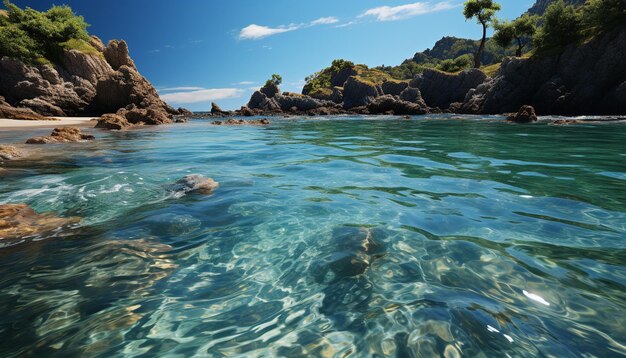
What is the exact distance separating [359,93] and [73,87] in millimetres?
51359

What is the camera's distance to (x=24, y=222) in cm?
411

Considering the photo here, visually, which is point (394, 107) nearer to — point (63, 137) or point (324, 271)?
point (63, 137)

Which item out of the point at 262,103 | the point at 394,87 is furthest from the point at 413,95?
the point at 262,103

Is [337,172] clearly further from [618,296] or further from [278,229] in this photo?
[618,296]

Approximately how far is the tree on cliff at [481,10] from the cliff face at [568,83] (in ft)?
72.9

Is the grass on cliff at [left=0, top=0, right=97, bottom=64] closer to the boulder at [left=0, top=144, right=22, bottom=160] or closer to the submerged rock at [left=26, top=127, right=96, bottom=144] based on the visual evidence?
the submerged rock at [left=26, top=127, right=96, bottom=144]

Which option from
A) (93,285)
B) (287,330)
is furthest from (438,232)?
(93,285)

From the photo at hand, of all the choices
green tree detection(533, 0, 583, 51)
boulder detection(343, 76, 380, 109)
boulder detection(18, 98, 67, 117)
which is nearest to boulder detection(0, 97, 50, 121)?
boulder detection(18, 98, 67, 117)

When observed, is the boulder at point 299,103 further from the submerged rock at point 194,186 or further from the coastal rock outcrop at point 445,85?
the submerged rock at point 194,186

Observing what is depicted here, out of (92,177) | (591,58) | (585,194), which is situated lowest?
(585,194)

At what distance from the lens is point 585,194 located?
509 cm

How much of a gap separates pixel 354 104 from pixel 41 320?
6805 centimetres

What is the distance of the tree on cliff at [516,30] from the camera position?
53406 mm

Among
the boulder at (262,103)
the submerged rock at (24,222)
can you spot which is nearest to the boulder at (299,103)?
the boulder at (262,103)
